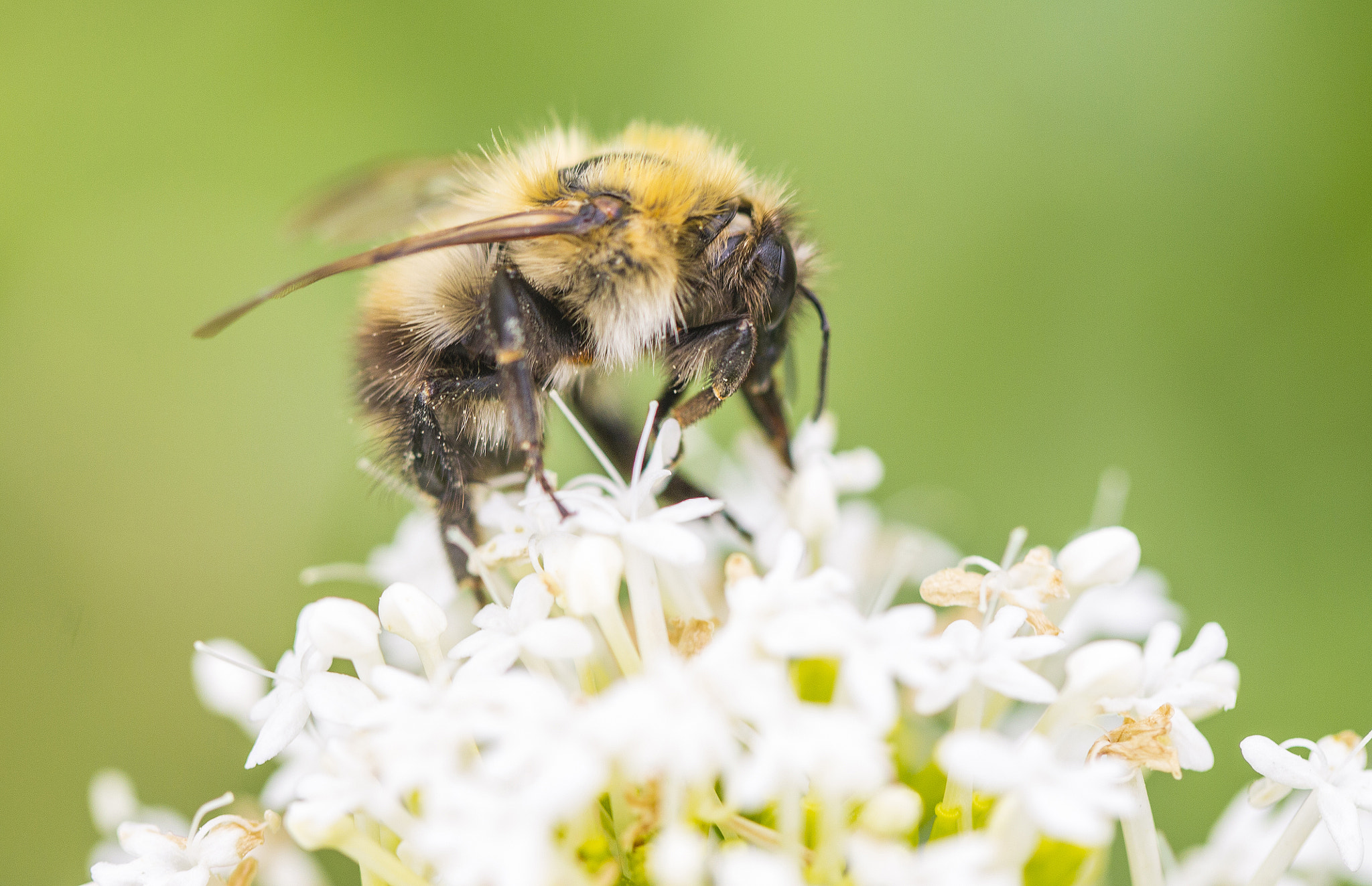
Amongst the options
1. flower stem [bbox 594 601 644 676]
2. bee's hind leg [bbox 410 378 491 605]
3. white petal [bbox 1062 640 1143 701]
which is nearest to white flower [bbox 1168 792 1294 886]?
white petal [bbox 1062 640 1143 701]

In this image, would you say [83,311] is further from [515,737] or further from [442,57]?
[515,737]

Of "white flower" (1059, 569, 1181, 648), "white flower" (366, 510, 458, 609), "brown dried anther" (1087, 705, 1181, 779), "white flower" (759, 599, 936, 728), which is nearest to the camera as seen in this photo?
"white flower" (759, 599, 936, 728)

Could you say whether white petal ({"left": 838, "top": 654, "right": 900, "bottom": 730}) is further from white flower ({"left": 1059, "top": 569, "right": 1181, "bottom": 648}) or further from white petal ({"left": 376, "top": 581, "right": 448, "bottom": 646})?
white flower ({"left": 1059, "top": 569, "right": 1181, "bottom": 648})

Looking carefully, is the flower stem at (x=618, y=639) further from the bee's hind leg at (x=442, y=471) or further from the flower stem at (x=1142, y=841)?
the flower stem at (x=1142, y=841)

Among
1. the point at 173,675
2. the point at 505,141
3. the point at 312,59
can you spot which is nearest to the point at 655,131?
the point at 505,141

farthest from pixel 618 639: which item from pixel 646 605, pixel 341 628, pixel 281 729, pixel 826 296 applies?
pixel 826 296
